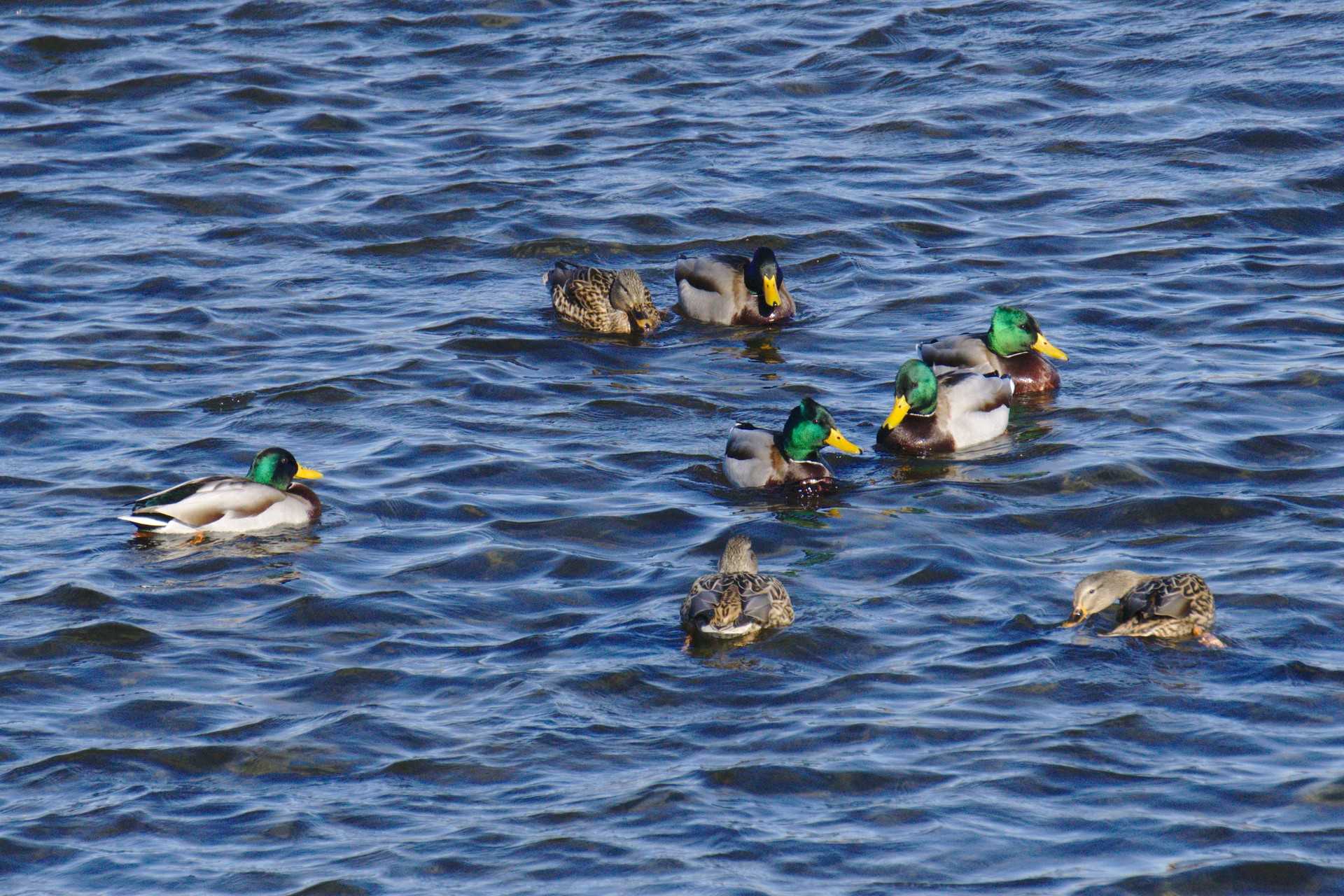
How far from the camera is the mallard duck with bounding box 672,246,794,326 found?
48.7 feet

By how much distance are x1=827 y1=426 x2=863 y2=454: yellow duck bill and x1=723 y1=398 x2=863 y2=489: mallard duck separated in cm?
1

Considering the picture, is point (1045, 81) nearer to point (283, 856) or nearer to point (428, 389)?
point (428, 389)

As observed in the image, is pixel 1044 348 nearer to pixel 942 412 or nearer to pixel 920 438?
pixel 942 412

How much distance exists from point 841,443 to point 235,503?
359 cm

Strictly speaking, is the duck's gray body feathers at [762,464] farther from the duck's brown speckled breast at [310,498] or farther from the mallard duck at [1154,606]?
the mallard duck at [1154,606]

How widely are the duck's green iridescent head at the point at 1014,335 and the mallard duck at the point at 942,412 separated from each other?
1.93 feet

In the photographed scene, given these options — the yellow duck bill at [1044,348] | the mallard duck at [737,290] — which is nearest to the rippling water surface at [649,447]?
the mallard duck at [737,290]

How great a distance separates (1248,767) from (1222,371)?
19.0 feet

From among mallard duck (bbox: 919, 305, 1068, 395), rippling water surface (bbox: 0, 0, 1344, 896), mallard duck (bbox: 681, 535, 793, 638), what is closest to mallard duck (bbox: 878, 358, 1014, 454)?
rippling water surface (bbox: 0, 0, 1344, 896)

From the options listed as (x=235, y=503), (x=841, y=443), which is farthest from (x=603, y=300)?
(x=235, y=503)

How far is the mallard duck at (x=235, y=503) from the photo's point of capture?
36.0ft

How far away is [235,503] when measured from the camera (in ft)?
36.6

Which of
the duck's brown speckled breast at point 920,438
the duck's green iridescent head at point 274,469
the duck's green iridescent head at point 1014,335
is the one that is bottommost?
the duck's brown speckled breast at point 920,438

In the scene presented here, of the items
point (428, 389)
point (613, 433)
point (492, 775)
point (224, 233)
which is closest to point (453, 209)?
point (224, 233)
